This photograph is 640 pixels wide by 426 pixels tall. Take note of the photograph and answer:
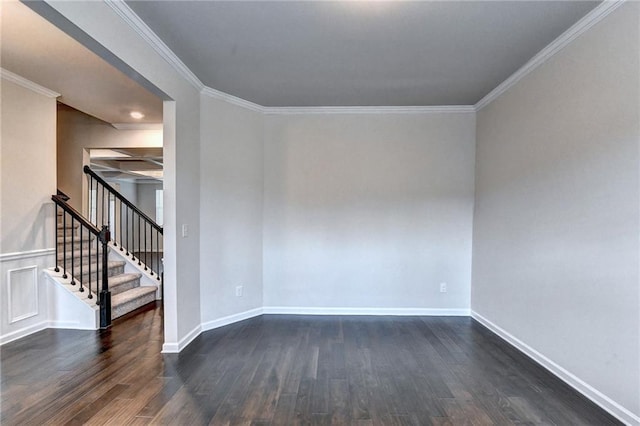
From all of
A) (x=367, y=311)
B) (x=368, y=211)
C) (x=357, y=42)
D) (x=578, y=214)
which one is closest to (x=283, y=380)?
(x=367, y=311)

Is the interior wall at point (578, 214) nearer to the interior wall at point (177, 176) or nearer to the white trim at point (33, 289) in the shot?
the interior wall at point (177, 176)

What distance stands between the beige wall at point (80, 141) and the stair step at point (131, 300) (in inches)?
66.1

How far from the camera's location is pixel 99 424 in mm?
1911

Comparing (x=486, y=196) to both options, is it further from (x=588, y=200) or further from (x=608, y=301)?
(x=608, y=301)

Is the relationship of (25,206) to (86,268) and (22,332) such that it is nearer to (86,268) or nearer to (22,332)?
(86,268)

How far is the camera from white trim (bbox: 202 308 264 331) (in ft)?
11.6

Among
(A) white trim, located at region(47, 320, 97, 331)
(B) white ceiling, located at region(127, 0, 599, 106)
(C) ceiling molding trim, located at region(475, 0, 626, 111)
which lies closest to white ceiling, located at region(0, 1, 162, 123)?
(B) white ceiling, located at region(127, 0, 599, 106)

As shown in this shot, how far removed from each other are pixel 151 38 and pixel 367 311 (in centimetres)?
363

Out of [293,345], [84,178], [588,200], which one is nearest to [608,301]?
[588,200]

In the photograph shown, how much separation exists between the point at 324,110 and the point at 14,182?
3.47 meters

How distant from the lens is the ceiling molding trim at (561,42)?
6.75 feet

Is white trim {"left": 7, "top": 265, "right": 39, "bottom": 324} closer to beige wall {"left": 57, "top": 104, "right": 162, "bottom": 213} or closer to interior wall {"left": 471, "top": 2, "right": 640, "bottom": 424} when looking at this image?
beige wall {"left": 57, "top": 104, "right": 162, "bottom": 213}

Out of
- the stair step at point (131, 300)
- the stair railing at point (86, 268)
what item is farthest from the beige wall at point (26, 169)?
the stair step at point (131, 300)

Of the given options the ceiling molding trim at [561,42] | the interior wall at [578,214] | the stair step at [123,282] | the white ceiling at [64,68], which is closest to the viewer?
the interior wall at [578,214]
